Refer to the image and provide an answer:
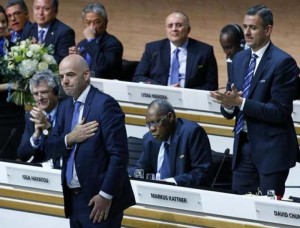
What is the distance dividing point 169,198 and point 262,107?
Result: 33.3 inches

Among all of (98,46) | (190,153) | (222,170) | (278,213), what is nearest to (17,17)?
(98,46)

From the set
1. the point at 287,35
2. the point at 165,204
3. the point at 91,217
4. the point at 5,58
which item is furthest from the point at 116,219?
the point at 287,35

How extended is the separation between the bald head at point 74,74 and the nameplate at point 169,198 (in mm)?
1015

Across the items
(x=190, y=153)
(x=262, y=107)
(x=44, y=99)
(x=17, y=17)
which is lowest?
(x=190, y=153)

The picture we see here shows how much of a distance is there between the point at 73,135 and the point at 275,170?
4.88ft

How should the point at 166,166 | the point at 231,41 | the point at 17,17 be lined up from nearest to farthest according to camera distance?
the point at 166,166, the point at 231,41, the point at 17,17

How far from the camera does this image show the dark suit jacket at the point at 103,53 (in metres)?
10.5

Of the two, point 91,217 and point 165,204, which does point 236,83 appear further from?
point 91,217

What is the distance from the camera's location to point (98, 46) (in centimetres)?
1049

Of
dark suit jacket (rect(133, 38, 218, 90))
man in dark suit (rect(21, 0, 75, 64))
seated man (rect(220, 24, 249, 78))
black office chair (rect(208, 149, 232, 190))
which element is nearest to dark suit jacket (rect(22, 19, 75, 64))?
man in dark suit (rect(21, 0, 75, 64))

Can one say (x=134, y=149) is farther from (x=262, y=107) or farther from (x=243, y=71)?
(x=262, y=107)

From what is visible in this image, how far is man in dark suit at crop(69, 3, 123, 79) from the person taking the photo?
34.4 ft

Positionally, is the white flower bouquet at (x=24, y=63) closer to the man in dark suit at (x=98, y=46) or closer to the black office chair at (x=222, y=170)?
the man in dark suit at (x=98, y=46)

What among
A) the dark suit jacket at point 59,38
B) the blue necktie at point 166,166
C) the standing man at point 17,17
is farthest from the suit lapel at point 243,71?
the standing man at point 17,17
